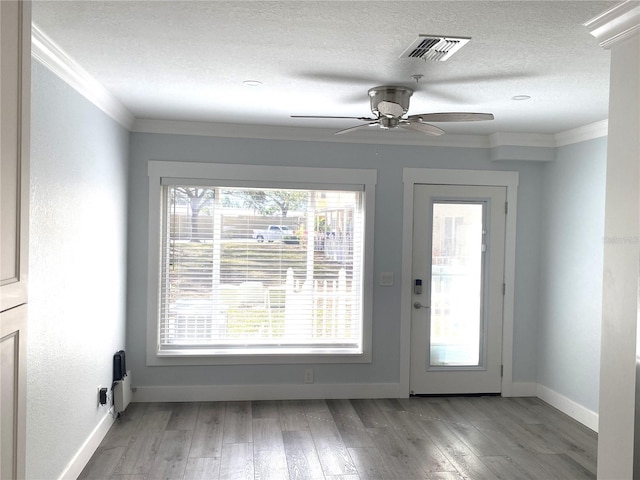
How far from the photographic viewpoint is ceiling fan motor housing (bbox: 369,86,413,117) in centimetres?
333

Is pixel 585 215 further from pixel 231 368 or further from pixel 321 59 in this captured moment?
pixel 231 368

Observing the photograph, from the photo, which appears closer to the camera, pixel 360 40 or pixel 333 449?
pixel 360 40

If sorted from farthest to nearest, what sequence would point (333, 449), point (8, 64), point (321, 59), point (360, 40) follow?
point (333, 449), point (321, 59), point (360, 40), point (8, 64)

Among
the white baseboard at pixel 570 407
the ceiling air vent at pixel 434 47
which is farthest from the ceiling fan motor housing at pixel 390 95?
the white baseboard at pixel 570 407

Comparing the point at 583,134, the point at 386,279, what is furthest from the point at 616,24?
the point at 386,279

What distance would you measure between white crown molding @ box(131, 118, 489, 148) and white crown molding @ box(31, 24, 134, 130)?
444 millimetres

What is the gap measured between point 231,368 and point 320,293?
1.05 meters

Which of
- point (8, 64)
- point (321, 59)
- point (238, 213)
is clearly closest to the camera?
point (8, 64)

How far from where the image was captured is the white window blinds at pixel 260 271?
4.84 m

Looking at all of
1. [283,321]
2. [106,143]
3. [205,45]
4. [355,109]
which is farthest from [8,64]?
[283,321]

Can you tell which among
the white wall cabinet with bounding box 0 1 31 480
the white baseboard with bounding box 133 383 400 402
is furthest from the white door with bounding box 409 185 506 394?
the white wall cabinet with bounding box 0 1 31 480

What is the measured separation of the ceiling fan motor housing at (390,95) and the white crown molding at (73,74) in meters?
1.72

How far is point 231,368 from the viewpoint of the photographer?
4891 millimetres

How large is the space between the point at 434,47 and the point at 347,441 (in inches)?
110
